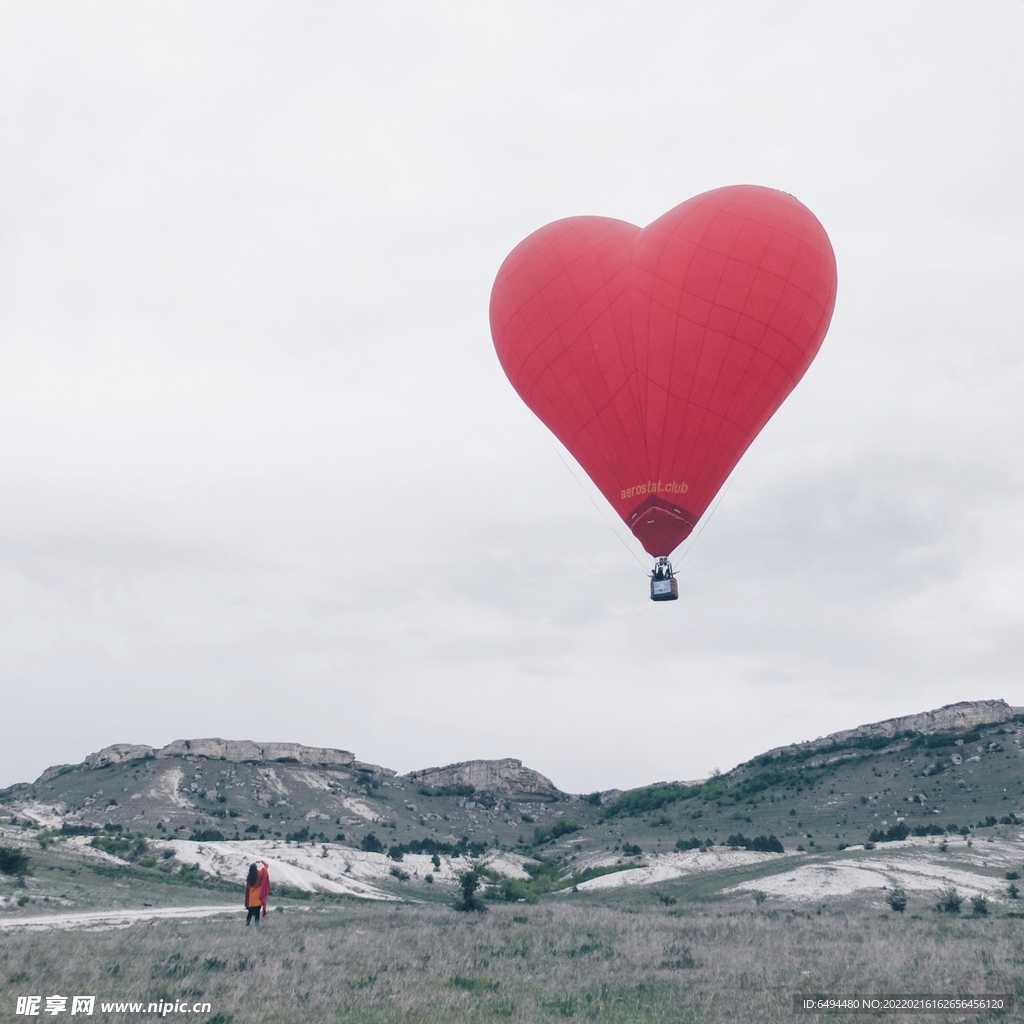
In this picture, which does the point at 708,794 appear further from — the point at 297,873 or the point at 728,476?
the point at 728,476

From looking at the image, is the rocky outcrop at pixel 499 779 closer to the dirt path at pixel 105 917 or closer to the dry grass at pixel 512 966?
the dirt path at pixel 105 917

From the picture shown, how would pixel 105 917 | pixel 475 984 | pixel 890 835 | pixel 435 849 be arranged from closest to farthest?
pixel 475 984 → pixel 105 917 → pixel 890 835 → pixel 435 849

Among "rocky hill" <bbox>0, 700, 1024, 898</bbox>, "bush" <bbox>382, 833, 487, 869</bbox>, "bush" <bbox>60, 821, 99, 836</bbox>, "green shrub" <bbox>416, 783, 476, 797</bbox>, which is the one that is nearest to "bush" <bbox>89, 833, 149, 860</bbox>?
"rocky hill" <bbox>0, 700, 1024, 898</bbox>

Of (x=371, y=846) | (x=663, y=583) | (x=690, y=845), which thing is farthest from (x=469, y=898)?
(x=371, y=846)

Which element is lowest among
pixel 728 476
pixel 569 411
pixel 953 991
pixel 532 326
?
pixel 953 991

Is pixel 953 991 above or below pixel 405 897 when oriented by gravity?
above

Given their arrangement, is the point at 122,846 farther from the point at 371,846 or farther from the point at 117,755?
the point at 117,755

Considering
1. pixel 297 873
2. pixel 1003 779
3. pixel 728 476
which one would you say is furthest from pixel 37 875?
pixel 1003 779

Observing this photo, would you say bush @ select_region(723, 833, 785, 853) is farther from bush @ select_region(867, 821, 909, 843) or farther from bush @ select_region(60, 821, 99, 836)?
Answer: bush @ select_region(60, 821, 99, 836)
